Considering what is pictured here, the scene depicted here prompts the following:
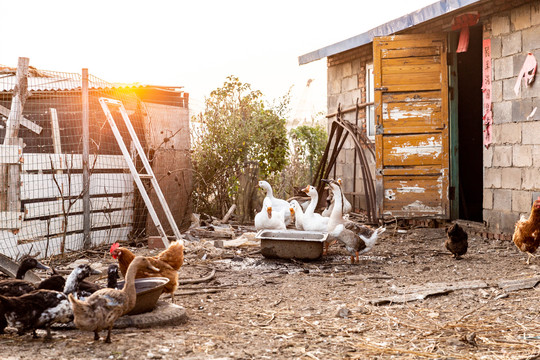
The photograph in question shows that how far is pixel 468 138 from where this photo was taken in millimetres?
12430

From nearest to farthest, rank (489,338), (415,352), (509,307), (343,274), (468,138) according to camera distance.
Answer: (415,352) < (489,338) < (509,307) < (343,274) < (468,138)

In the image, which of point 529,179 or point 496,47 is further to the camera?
point 496,47

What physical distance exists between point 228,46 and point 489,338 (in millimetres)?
61401

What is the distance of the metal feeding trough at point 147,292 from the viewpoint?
511 cm

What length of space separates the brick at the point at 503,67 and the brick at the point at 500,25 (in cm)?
43

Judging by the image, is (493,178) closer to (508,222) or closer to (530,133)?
(508,222)

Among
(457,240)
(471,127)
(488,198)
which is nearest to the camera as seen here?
(457,240)

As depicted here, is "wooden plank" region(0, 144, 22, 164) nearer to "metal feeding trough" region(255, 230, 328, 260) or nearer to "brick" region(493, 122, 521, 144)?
"metal feeding trough" region(255, 230, 328, 260)

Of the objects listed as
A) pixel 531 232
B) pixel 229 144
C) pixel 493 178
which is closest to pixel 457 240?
pixel 531 232

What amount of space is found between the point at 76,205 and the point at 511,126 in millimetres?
6936

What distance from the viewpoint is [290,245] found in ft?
28.1

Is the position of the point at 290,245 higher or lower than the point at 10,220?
lower

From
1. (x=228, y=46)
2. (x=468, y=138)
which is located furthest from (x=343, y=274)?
(x=228, y=46)

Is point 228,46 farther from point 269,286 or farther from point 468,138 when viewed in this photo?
point 269,286
